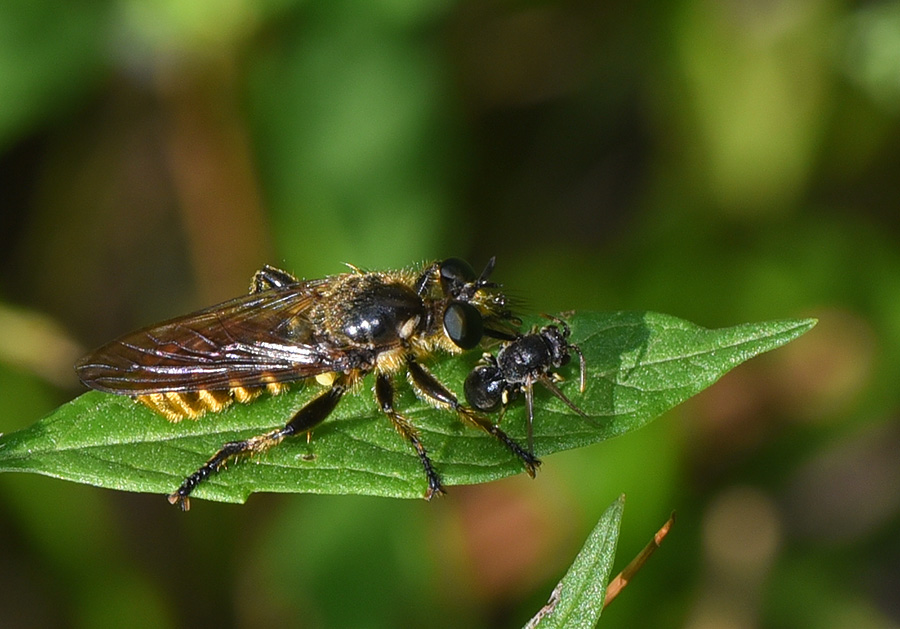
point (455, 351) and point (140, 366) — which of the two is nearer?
point (140, 366)

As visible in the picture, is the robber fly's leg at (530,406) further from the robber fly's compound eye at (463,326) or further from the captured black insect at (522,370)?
the robber fly's compound eye at (463,326)

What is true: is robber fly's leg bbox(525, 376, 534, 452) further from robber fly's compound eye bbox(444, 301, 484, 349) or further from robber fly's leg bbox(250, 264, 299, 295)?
robber fly's leg bbox(250, 264, 299, 295)

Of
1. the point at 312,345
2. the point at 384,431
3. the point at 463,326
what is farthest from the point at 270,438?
the point at 463,326

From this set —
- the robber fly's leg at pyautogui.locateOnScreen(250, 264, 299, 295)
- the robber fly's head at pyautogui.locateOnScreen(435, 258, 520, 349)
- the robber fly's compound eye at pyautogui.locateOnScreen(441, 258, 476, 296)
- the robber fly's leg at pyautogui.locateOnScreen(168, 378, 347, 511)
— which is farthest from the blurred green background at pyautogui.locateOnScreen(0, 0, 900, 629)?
the robber fly's leg at pyautogui.locateOnScreen(168, 378, 347, 511)

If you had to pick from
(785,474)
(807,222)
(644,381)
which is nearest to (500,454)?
(644,381)

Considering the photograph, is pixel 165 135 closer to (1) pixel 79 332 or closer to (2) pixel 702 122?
(1) pixel 79 332

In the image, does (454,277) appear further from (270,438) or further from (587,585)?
(587,585)

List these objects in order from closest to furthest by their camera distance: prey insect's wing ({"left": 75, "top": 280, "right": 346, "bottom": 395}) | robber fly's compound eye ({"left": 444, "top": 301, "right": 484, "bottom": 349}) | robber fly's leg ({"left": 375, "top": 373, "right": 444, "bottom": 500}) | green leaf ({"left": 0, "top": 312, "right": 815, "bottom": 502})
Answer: green leaf ({"left": 0, "top": 312, "right": 815, "bottom": 502}) → robber fly's leg ({"left": 375, "top": 373, "right": 444, "bottom": 500}) → prey insect's wing ({"left": 75, "top": 280, "right": 346, "bottom": 395}) → robber fly's compound eye ({"left": 444, "top": 301, "right": 484, "bottom": 349})
